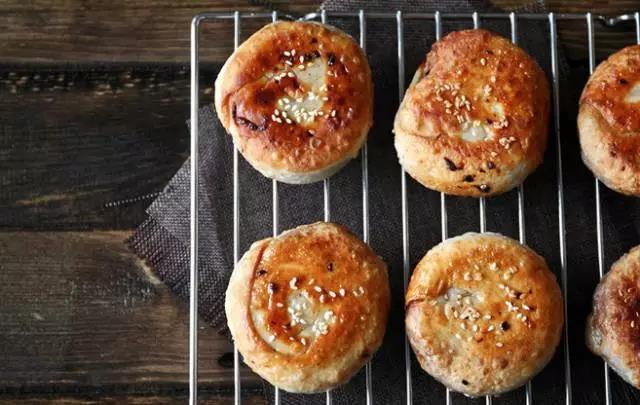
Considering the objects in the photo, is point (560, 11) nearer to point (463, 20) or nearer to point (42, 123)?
point (463, 20)

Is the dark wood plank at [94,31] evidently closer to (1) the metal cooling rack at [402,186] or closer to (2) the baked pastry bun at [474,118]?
(1) the metal cooling rack at [402,186]

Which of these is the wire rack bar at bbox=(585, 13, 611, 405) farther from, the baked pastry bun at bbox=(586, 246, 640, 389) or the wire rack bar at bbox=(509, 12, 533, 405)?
the wire rack bar at bbox=(509, 12, 533, 405)

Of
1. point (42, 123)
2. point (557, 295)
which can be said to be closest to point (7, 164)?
point (42, 123)

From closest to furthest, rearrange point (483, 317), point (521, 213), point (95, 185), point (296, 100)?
1. point (483, 317)
2. point (296, 100)
3. point (521, 213)
4. point (95, 185)

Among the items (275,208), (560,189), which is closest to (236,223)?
(275,208)

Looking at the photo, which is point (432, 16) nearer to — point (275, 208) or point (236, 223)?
point (275, 208)

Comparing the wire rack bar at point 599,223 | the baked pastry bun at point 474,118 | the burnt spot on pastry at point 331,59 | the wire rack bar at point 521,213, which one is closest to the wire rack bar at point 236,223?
the burnt spot on pastry at point 331,59
